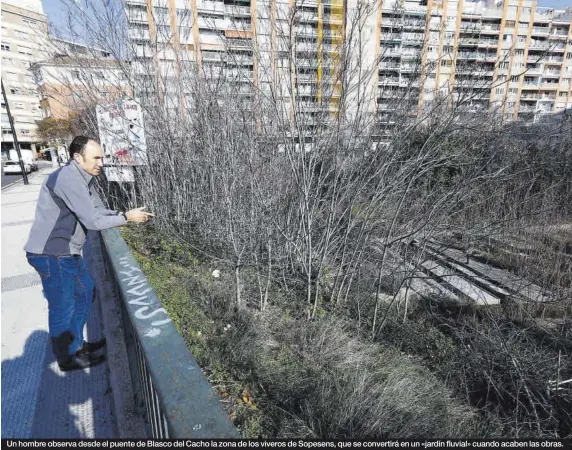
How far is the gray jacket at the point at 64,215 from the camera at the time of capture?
2520 mm

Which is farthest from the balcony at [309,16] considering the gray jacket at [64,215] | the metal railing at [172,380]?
the metal railing at [172,380]

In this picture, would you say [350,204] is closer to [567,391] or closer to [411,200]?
[411,200]

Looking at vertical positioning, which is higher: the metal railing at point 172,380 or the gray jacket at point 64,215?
the gray jacket at point 64,215

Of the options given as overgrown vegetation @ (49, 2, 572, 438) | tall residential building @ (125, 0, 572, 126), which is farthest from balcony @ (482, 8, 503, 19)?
tall residential building @ (125, 0, 572, 126)

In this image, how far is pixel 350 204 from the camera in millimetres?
4875

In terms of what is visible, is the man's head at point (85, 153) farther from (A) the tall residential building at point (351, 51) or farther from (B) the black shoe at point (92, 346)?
(A) the tall residential building at point (351, 51)

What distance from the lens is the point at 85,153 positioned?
2.73 metres

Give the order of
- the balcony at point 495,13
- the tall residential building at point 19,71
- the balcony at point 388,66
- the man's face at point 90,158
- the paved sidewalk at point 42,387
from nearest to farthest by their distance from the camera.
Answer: the paved sidewalk at point 42,387 < the man's face at point 90,158 < the balcony at point 388,66 < the tall residential building at point 19,71 < the balcony at point 495,13

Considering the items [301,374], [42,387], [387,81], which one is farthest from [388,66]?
[42,387]

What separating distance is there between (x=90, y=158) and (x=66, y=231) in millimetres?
658

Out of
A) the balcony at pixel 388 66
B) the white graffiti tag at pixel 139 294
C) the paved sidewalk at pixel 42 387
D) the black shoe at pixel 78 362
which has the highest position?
the balcony at pixel 388 66

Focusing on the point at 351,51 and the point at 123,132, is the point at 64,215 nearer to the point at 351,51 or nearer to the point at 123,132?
the point at 351,51

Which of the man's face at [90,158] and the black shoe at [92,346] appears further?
the black shoe at [92,346]

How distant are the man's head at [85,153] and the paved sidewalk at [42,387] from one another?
1.87m
